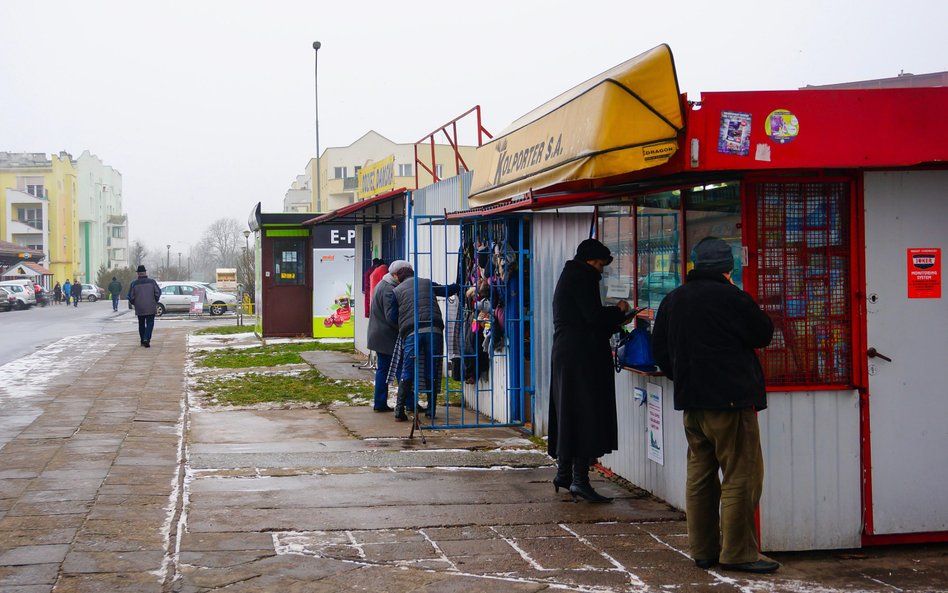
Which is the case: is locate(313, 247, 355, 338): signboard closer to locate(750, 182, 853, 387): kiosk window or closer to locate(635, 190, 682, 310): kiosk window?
locate(635, 190, 682, 310): kiosk window

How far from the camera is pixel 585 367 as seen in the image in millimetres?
7086

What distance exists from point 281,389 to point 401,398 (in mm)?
3714

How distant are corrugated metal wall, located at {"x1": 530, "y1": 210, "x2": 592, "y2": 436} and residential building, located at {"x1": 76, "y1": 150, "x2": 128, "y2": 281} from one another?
104 m

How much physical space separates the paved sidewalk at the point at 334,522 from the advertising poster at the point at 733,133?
2.29 metres

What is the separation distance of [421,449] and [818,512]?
4.18 metres

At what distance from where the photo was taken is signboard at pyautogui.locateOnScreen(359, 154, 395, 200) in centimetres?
2247

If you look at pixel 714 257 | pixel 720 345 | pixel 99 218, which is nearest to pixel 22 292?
pixel 714 257

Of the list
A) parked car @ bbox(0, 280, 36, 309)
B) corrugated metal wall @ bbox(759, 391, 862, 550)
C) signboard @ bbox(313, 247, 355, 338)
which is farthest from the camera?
parked car @ bbox(0, 280, 36, 309)

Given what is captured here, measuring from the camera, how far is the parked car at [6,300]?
52.2 m

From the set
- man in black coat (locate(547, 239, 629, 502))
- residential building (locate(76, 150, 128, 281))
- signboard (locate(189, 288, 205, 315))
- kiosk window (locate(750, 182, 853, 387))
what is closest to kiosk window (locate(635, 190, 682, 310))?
man in black coat (locate(547, 239, 629, 502))

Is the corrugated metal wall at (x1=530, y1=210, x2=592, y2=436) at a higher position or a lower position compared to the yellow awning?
lower

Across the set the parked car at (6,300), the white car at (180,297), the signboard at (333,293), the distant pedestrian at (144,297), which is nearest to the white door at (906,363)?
the distant pedestrian at (144,297)

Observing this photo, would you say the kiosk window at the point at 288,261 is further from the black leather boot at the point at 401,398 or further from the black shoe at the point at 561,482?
the black shoe at the point at 561,482

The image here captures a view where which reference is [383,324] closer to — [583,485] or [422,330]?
[422,330]
